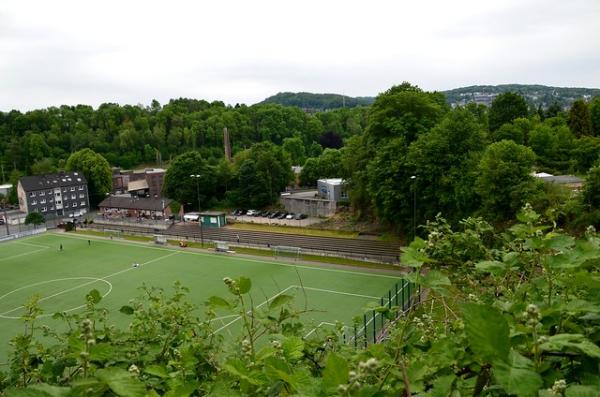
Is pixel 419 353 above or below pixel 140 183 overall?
above

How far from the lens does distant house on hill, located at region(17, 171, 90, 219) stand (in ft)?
176

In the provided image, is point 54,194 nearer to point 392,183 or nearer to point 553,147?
point 392,183

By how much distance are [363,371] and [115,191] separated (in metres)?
68.0

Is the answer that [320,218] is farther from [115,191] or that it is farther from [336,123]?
[336,123]

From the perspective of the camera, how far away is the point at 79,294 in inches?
1013

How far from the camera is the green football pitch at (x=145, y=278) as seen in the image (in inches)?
890

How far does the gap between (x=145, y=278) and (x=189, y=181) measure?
21.4 m

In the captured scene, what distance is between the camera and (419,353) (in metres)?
2.67

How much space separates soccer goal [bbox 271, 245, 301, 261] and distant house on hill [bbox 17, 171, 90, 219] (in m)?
32.2

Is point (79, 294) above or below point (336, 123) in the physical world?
below

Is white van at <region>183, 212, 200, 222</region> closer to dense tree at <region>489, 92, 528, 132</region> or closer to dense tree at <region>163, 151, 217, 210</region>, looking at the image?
dense tree at <region>163, 151, 217, 210</region>

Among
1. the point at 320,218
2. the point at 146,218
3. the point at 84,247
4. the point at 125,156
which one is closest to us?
the point at 84,247

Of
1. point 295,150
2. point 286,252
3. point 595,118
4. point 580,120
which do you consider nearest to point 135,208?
point 286,252

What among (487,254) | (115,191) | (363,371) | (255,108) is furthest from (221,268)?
(255,108)
